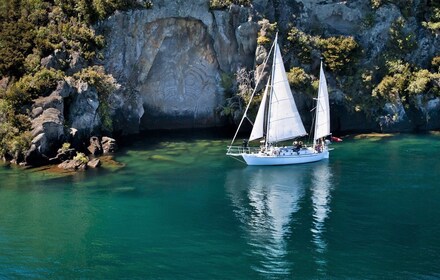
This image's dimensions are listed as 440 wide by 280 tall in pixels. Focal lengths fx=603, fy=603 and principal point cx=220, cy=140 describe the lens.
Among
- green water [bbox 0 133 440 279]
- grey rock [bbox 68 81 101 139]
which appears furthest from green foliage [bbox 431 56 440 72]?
grey rock [bbox 68 81 101 139]

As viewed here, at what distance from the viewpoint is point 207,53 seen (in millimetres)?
73125

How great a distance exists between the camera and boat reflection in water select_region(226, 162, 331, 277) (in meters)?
36.5

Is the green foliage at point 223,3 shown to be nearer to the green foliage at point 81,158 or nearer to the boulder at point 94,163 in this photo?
the boulder at point 94,163

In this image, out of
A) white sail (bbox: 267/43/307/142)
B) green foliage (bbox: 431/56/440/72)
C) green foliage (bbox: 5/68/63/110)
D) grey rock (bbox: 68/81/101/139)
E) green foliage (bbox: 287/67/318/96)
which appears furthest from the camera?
green foliage (bbox: 431/56/440/72)

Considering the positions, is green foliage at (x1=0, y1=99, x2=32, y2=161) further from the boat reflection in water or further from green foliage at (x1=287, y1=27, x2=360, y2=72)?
green foliage at (x1=287, y1=27, x2=360, y2=72)

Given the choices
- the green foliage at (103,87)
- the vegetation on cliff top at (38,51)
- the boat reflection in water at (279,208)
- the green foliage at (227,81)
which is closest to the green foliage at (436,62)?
the green foliage at (227,81)

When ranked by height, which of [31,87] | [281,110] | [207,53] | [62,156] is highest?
[207,53]

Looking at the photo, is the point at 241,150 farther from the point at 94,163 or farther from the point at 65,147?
the point at 65,147

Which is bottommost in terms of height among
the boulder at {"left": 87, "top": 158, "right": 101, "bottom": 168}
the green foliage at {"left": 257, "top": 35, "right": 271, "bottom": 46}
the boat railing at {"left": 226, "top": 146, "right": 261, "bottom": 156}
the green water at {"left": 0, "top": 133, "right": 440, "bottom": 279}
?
the green water at {"left": 0, "top": 133, "right": 440, "bottom": 279}

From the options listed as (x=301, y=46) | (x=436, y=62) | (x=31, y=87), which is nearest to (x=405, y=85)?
(x=436, y=62)

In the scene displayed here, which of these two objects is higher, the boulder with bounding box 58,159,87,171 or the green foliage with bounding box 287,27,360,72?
the green foliage with bounding box 287,27,360,72

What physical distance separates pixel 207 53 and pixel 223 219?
112ft

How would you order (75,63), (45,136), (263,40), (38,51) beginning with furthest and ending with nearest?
(263,40)
(75,63)
(38,51)
(45,136)

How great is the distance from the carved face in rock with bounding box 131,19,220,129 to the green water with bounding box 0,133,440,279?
486 inches
